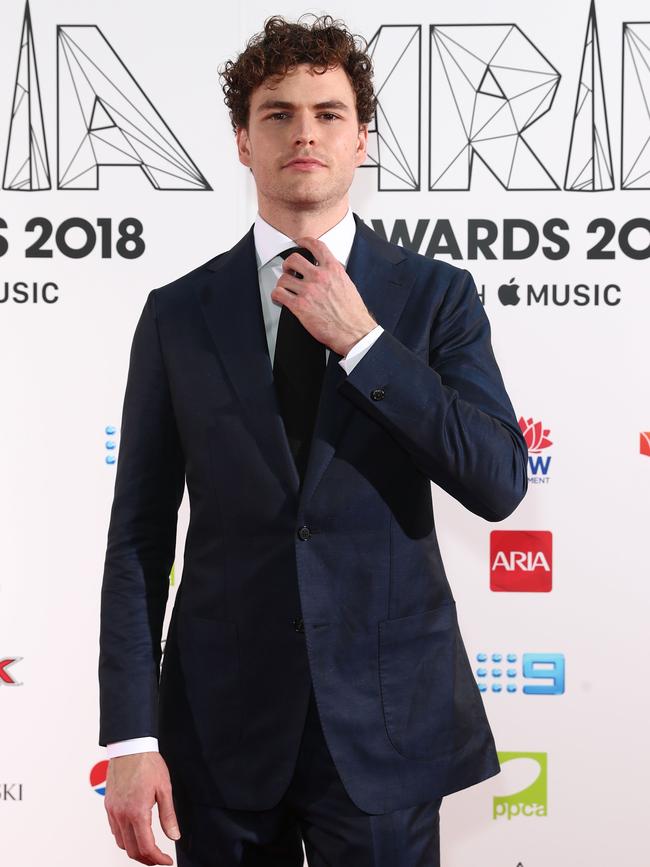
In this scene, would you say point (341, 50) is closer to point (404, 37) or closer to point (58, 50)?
point (404, 37)

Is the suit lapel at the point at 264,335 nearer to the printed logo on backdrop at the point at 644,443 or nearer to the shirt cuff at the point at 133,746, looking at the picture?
the shirt cuff at the point at 133,746

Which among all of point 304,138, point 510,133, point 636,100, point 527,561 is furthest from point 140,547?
point 636,100

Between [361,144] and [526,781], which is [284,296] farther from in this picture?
[526,781]

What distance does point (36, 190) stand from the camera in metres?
2.67

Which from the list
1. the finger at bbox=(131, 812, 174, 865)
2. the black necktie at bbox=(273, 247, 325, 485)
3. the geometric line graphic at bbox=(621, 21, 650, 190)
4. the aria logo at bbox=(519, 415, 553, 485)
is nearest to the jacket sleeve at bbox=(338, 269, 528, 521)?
the black necktie at bbox=(273, 247, 325, 485)

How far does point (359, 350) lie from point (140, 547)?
0.51 metres

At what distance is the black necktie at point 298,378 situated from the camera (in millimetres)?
1497

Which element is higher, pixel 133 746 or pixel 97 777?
pixel 133 746

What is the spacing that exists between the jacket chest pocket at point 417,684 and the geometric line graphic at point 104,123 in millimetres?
1600

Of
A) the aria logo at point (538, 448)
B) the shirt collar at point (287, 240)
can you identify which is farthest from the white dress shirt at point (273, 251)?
the aria logo at point (538, 448)

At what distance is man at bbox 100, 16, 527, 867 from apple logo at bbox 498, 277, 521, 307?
1.03 metres

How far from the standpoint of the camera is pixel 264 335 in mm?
1561

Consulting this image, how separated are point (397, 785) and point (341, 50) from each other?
4.17 ft

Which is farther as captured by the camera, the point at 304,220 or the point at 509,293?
the point at 509,293
